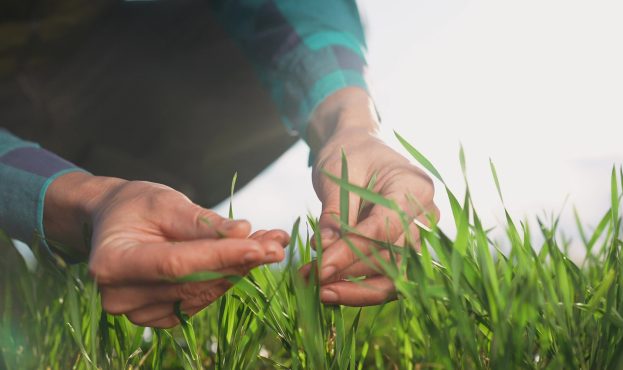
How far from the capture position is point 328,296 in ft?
2.61

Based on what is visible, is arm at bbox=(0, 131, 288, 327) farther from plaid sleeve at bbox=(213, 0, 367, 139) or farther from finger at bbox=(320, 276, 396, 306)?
plaid sleeve at bbox=(213, 0, 367, 139)

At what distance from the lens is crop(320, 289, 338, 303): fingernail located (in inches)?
31.3

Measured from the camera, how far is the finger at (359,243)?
0.79 meters

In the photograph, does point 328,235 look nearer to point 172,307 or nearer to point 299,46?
point 172,307

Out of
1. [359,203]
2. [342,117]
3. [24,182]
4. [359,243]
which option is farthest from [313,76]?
[359,243]

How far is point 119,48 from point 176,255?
5.54ft

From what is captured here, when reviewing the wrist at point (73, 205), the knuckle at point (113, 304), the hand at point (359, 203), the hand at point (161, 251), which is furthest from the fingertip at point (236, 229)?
the wrist at point (73, 205)

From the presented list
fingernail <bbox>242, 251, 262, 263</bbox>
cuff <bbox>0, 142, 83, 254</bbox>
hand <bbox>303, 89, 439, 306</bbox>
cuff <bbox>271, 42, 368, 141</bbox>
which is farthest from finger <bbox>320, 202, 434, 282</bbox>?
cuff <bbox>271, 42, 368, 141</bbox>

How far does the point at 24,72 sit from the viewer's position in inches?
74.5

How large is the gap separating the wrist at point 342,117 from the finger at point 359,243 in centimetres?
40

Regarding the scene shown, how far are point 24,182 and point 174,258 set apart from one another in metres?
0.68

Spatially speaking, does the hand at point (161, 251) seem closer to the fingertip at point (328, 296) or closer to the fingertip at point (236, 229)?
the fingertip at point (236, 229)

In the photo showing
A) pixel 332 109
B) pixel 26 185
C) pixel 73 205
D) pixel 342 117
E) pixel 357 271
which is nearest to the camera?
pixel 357 271

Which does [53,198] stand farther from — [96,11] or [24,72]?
[96,11]
